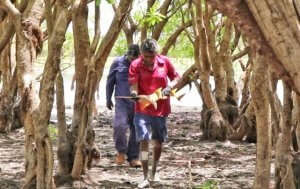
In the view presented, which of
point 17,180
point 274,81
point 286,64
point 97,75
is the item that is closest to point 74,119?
point 97,75

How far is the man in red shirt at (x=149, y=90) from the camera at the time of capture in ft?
24.1

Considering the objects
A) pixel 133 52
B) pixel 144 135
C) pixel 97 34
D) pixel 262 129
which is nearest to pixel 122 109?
pixel 133 52

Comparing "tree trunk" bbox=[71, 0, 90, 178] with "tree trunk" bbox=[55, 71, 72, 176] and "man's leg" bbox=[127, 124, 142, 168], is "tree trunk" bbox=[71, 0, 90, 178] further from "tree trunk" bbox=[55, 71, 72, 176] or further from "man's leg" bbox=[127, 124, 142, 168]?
"man's leg" bbox=[127, 124, 142, 168]

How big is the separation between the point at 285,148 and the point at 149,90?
2.61 m

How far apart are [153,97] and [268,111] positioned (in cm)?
223

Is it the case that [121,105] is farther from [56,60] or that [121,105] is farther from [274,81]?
[274,81]

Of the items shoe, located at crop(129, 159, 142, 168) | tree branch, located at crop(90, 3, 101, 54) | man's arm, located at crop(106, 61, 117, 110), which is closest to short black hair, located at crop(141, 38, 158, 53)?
tree branch, located at crop(90, 3, 101, 54)

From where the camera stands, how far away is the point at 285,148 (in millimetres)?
5270

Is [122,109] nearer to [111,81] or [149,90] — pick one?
[111,81]

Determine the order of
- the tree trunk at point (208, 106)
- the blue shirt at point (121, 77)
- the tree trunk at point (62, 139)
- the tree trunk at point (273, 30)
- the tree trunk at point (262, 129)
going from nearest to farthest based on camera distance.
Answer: the tree trunk at point (273, 30) < the tree trunk at point (262, 129) < the tree trunk at point (62, 139) < the blue shirt at point (121, 77) < the tree trunk at point (208, 106)

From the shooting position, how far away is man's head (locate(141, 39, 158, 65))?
733 centimetres

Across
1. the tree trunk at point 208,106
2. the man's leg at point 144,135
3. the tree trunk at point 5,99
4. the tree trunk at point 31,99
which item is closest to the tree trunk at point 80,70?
the man's leg at point 144,135

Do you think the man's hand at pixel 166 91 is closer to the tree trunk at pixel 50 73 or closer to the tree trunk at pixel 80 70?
the tree trunk at pixel 80 70

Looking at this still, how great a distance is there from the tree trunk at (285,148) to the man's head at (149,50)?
7.77 feet
